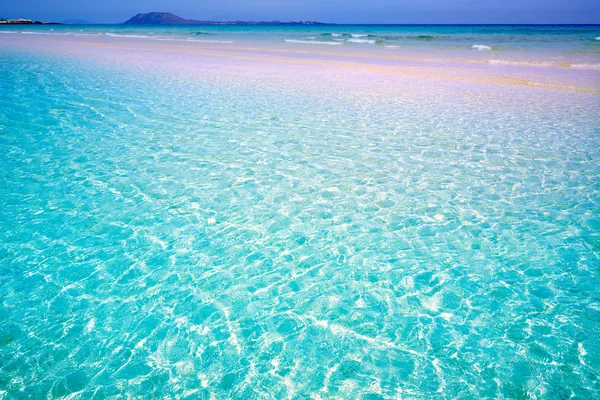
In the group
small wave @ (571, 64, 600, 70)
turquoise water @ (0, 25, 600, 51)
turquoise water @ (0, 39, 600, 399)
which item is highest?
turquoise water @ (0, 25, 600, 51)

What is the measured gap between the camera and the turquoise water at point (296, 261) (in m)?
3.93

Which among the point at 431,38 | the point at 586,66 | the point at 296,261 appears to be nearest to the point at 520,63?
the point at 586,66

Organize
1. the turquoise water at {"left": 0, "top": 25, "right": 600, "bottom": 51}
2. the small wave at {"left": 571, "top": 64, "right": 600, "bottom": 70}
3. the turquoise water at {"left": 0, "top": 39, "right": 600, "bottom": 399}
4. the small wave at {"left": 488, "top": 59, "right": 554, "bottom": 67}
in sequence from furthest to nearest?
the turquoise water at {"left": 0, "top": 25, "right": 600, "bottom": 51}
the small wave at {"left": 488, "top": 59, "right": 554, "bottom": 67}
the small wave at {"left": 571, "top": 64, "right": 600, "bottom": 70}
the turquoise water at {"left": 0, "top": 39, "right": 600, "bottom": 399}

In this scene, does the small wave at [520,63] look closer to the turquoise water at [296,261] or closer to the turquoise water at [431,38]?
the turquoise water at [431,38]

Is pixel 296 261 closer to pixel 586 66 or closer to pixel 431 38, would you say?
pixel 586 66

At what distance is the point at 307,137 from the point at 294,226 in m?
4.99

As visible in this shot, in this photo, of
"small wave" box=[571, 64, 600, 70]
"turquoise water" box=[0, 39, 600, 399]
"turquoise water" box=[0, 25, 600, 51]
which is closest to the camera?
"turquoise water" box=[0, 39, 600, 399]

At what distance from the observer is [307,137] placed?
10945 millimetres

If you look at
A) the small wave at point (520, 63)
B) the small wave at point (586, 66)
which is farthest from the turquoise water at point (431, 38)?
the small wave at point (520, 63)

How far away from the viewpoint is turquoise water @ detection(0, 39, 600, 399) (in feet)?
12.9

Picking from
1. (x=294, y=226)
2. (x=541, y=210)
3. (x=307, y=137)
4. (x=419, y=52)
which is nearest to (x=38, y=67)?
(x=307, y=137)

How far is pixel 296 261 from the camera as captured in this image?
5664 millimetres

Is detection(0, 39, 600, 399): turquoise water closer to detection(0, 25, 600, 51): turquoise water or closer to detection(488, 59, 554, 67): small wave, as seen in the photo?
detection(488, 59, 554, 67): small wave

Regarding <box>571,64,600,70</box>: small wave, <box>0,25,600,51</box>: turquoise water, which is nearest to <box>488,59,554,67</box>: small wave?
<box>571,64,600,70</box>: small wave
